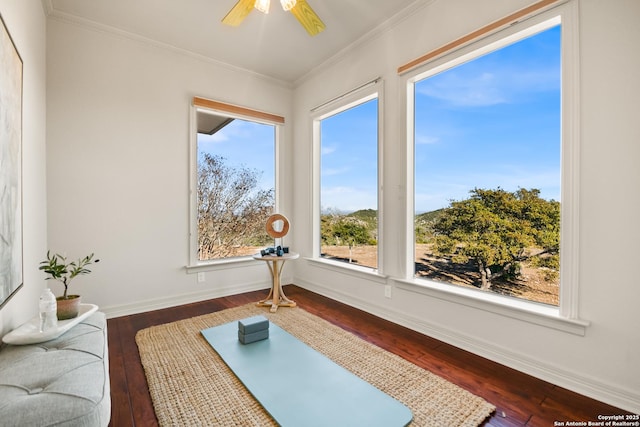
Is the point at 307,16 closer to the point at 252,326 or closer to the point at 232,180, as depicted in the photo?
the point at 232,180

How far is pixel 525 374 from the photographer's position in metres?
1.97

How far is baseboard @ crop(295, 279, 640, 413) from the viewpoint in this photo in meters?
1.64

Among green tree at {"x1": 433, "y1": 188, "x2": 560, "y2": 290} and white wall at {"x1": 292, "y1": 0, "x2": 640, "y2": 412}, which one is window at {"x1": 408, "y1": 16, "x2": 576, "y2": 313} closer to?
green tree at {"x1": 433, "y1": 188, "x2": 560, "y2": 290}

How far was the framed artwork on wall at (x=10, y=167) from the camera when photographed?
138cm

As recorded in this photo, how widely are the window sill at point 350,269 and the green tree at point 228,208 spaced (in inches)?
32.2

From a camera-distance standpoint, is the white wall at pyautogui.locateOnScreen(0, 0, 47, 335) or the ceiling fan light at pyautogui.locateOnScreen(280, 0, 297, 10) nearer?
the white wall at pyautogui.locateOnScreen(0, 0, 47, 335)

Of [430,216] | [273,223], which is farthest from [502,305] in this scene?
[273,223]

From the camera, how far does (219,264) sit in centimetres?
362

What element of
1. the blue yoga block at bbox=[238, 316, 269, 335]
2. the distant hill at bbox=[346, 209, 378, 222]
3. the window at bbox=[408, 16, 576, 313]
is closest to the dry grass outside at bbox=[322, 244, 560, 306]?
the window at bbox=[408, 16, 576, 313]

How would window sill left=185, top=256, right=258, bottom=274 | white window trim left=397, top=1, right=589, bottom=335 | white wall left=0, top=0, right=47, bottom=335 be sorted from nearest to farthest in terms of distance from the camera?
white wall left=0, top=0, right=47, bottom=335, white window trim left=397, top=1, right=589, bottom=335, window sill left=185, top=256, right=258, bottom=274

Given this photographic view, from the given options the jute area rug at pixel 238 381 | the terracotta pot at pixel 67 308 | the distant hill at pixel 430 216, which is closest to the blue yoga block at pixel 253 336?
the jute area rug at pixel 238 381

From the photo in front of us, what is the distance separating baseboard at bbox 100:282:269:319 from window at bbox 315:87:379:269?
1.08 m

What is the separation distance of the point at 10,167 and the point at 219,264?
7.56ft

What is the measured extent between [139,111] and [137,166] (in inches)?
22.6
